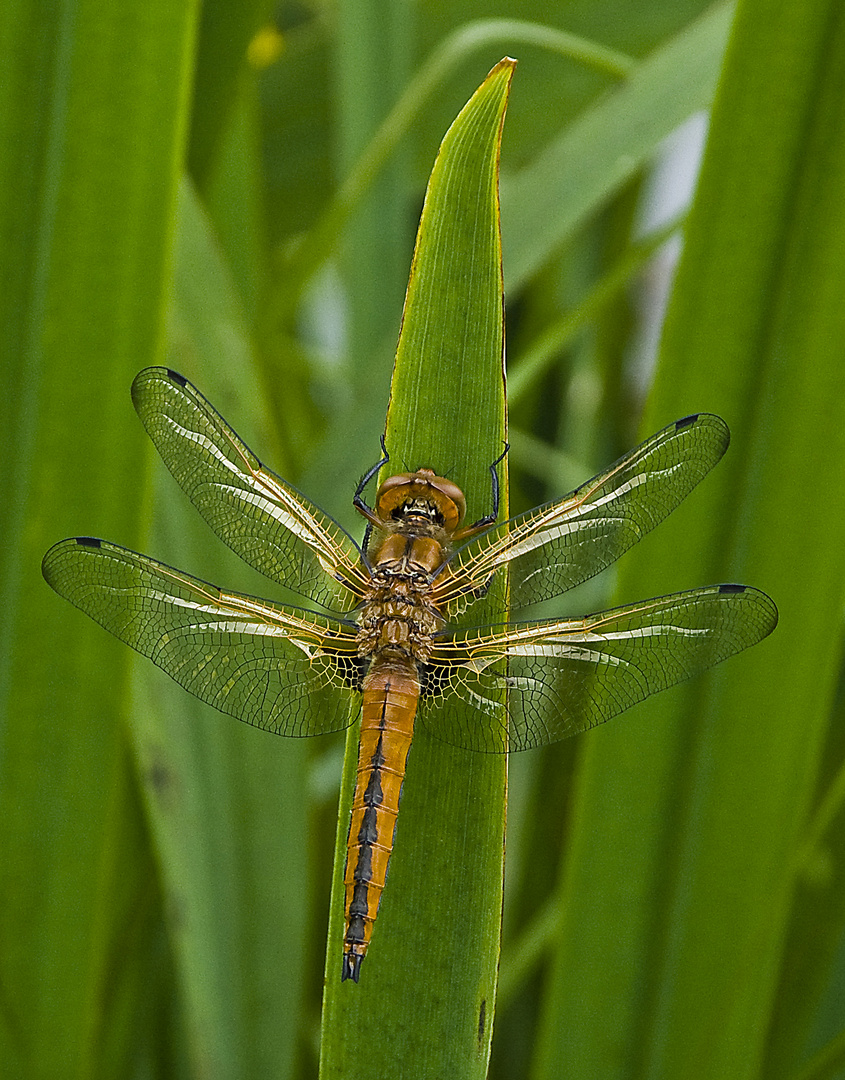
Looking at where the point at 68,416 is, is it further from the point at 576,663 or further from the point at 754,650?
the point at 754,650

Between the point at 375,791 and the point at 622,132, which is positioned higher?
the point at 622,132

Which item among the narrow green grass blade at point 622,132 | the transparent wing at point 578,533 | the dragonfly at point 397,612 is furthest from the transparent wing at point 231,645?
the narrow green grass blade at point 622,132

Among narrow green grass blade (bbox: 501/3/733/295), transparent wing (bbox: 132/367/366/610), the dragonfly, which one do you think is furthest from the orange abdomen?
narrow green grass blade (bbox: 501/3/733/295)

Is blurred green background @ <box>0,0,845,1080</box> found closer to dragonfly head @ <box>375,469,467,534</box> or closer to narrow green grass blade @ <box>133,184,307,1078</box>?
narrow green grass blade @ <box>133,184,307,1078</box>

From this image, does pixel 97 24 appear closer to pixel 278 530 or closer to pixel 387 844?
pixel 278 530

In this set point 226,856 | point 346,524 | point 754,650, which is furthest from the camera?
point 346,524

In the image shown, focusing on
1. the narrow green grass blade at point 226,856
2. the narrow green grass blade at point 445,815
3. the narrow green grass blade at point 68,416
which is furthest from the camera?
the narrow green grass blade at point 226,856

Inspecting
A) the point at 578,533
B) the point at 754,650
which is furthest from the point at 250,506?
the point at 754,650

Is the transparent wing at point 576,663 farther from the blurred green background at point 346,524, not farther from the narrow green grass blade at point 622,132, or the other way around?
the narrow green grass blade at point 622,132
